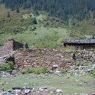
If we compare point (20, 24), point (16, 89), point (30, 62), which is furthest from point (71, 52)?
point (20, 24)

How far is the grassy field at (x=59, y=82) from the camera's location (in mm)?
20516

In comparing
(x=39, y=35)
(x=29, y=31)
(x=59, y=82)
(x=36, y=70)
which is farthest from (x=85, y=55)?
(x=29, y=31)

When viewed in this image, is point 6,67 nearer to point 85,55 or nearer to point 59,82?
point 85,55

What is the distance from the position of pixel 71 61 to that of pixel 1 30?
134 meters

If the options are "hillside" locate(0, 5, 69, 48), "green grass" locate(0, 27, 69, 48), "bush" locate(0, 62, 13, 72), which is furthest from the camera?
"green grass" locate(0, 27, 69, 48)

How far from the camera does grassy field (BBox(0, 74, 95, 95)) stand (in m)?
20.5

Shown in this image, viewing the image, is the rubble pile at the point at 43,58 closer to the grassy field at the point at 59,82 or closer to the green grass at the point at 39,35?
the grassy field at the point at 59,82

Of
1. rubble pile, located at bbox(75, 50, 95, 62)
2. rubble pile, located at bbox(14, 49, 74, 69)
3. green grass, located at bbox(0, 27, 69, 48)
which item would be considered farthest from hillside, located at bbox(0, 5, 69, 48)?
rubble pile, located at bbox(14, 49, 74, 69)

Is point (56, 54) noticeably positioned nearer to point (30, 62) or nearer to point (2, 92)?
point (30, 62)

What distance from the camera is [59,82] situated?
74.1 feet

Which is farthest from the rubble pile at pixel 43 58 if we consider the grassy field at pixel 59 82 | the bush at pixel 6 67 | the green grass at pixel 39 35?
the green grass at pixel 39 35

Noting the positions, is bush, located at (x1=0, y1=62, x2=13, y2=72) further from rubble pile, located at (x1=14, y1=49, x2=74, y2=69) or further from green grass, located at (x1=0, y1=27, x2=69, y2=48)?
green grass, located at (x1=0, y1=27, x2=69, y2=48)

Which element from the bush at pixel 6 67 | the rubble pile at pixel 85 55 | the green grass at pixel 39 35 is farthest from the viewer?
the green grass at pixel 39 35

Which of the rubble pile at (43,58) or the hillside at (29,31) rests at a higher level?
the rubble pile at (43,58)
